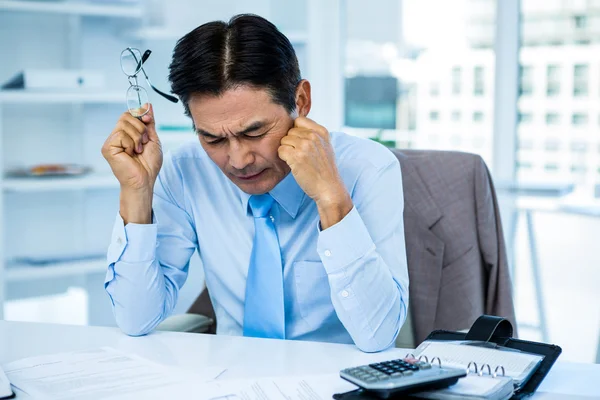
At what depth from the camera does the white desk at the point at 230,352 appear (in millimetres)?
1054

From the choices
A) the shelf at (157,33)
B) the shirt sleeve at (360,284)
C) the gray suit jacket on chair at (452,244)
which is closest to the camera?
the shirt sleeve at (360,284)

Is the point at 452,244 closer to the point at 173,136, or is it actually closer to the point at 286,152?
the point at 286,152

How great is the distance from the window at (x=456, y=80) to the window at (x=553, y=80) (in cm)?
38

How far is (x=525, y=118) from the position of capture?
125 inches

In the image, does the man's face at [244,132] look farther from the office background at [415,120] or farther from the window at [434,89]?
the window at [434,89]

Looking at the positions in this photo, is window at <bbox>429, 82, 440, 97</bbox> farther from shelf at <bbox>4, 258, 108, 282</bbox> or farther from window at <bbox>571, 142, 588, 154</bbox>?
shelf at <bbox>4, 258, 108, 282</bbox>

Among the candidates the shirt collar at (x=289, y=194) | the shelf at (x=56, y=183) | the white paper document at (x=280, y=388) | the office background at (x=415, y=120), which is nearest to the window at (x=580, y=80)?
the office background at (x=415, y=120)

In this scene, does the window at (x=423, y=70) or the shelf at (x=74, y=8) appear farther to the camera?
the window at (x=423, y=70)

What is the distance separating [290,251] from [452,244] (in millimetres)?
370

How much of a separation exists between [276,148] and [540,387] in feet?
1.98

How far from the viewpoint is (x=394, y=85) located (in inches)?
140

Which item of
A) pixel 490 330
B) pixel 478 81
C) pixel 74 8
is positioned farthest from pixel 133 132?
pixel 478 81

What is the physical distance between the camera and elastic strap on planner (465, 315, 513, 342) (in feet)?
3.65

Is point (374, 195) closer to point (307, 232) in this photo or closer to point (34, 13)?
point (307, 232)
